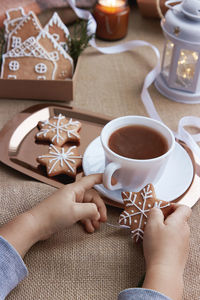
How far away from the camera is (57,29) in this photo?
90 centimetres

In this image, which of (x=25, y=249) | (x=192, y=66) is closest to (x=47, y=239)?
(x=25, y=249)

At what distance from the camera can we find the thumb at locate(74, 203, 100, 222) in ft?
1.69

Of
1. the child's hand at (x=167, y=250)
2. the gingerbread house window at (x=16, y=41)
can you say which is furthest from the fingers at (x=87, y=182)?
the gingerbread house window at (x=16, y=41)

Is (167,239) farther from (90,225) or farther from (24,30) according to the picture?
(24,30)

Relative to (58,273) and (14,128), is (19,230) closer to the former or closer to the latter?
(58,273)

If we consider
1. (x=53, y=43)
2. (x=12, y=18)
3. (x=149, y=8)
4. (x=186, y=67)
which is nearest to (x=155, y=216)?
(x=186, y=67)

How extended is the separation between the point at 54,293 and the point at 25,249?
71mm

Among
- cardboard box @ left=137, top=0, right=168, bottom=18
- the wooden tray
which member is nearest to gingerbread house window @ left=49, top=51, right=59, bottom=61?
the wooden tray

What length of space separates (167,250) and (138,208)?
8 centimetres

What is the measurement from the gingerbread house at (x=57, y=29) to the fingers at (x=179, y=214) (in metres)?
0.56

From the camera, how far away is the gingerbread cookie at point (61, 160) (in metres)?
0.62

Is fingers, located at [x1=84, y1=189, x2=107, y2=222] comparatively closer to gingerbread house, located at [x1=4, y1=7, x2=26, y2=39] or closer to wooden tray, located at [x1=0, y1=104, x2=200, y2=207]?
wooden tray, located at [x1=0, y1=104, x2=200, y2=207]

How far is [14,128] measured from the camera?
0.72 meters

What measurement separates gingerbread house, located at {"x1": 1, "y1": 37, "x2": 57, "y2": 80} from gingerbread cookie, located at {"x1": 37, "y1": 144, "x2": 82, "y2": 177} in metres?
0.24
